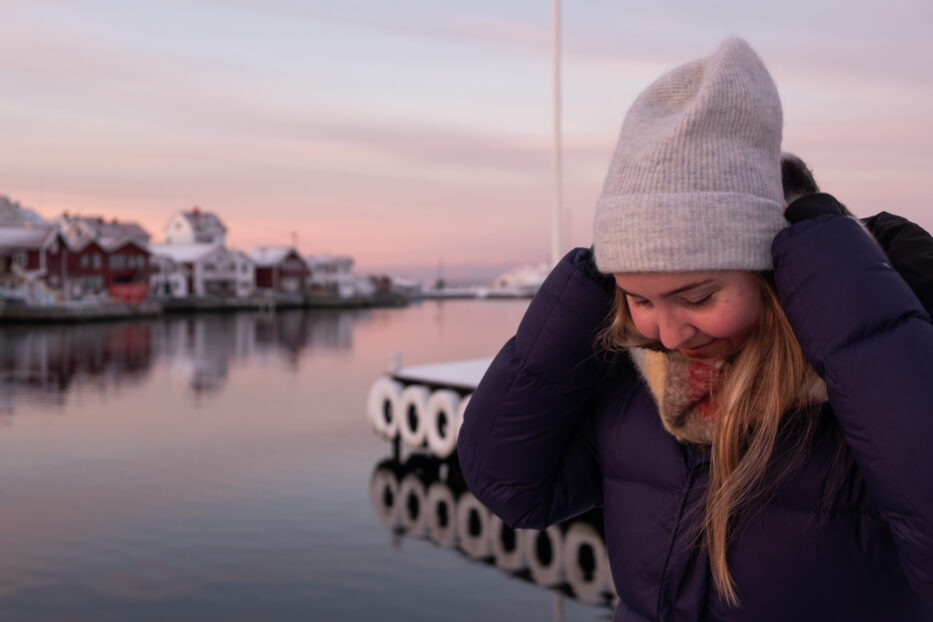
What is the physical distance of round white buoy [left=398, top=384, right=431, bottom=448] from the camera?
44.7 feet

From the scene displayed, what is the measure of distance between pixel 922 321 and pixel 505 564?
950 cm

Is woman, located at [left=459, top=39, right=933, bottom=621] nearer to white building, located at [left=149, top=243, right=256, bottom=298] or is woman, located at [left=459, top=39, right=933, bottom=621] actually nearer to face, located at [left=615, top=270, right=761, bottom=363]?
face, located at [left=615, top=270, right=761, bottom=363]

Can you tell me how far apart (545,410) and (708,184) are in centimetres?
61

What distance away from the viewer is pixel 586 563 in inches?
404

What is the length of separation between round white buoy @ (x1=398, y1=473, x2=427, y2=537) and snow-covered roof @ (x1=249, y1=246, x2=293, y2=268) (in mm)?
81772

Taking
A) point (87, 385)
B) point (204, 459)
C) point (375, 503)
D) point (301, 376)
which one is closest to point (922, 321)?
point (375, 503)

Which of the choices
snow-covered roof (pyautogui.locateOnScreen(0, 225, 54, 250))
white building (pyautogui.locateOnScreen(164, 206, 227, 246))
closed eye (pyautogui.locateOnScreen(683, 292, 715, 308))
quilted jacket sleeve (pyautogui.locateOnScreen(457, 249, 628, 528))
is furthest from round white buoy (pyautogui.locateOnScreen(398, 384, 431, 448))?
white building (pyautogui.locateOnScreen(164, 206, 227, 246))

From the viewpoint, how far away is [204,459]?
54.9ft

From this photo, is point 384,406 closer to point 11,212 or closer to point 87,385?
point 87,385

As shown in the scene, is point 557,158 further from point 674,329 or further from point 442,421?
point 674,329

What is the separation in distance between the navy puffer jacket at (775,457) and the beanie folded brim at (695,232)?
0.21 ft

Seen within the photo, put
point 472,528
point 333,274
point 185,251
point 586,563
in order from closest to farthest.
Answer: point 586,563 → point 472,528 → point 185,251 → point 333,274

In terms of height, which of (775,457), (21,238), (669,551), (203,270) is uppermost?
(21,238)

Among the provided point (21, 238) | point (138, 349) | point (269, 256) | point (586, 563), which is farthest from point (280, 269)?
point (586, 563)
